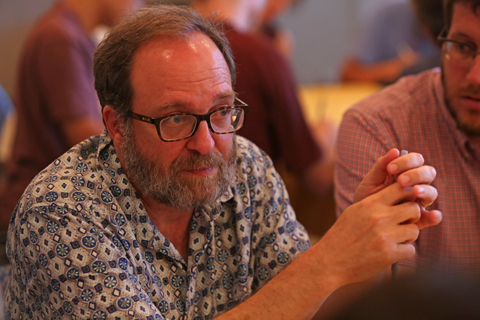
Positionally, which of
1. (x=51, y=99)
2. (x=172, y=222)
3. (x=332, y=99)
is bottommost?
(x=332, y=99)

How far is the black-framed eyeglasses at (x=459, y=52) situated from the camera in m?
1.45

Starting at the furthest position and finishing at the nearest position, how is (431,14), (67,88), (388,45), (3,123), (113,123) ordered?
(388,45) → (3,123) → (67,88) → (431,14) → (113,123)

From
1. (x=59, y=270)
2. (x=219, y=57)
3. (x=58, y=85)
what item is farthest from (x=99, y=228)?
(x=58, y=85)

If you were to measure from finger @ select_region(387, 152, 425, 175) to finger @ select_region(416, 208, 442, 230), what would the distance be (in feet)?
0.35

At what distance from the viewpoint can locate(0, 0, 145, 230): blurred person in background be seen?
2291 millimetres

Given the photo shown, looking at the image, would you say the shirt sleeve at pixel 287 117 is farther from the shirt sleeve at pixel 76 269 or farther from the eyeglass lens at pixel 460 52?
the shirt sleeve at pixel 76 269

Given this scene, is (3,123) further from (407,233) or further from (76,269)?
(407,233)

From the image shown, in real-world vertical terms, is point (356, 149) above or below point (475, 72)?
below

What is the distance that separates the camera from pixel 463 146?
156 cm

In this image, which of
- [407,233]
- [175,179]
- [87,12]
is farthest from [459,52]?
[87,12]

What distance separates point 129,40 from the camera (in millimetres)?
1215

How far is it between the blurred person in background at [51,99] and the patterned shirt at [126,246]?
105cm

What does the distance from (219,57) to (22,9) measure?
4.54 metres

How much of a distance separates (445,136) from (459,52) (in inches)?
10.2
